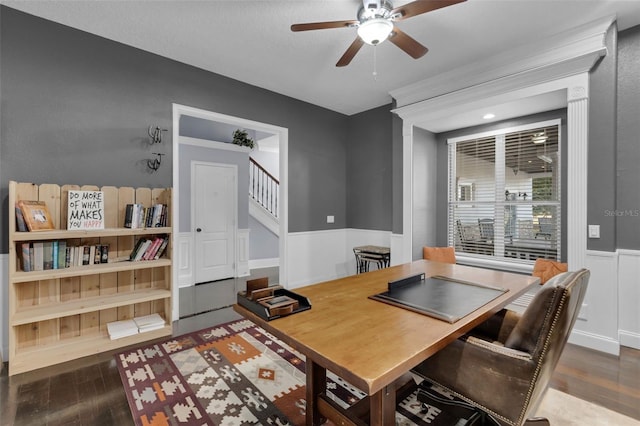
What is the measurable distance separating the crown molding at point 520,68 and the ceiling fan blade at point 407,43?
1351 mm

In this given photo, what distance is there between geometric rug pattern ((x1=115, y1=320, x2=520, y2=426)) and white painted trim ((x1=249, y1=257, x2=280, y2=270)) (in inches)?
122

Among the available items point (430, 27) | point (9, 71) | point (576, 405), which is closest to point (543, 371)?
point (576, 405)

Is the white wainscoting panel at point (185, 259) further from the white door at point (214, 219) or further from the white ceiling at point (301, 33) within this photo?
the white ceiling at point (301, 33)

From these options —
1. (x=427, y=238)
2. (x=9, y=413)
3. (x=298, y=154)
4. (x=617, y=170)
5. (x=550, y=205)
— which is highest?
(x=298, y=154)

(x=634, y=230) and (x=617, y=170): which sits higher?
(x=617, y=170)

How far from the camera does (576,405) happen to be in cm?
189

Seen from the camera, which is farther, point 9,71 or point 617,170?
point 617,170

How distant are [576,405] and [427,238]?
8.42 feet

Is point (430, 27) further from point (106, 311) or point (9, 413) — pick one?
point (9, 413)

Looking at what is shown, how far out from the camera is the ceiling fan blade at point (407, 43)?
7.11ft

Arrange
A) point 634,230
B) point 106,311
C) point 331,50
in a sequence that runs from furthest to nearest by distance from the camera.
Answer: point 331,50, point 106,311, point 634,230

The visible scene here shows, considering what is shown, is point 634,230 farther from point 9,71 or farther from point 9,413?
point 9,71

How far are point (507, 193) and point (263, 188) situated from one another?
14.8ft

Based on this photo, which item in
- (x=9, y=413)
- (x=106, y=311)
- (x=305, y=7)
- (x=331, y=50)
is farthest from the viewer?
(x=331, y=50)
